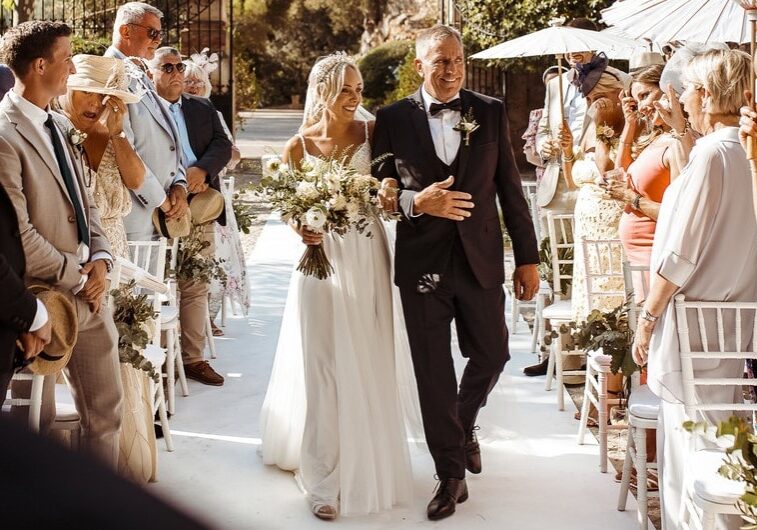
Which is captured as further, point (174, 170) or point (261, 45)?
point (261, 45)

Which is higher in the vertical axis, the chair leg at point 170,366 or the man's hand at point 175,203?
the man's hand at point 175,203

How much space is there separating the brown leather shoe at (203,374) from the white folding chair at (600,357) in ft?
7.70

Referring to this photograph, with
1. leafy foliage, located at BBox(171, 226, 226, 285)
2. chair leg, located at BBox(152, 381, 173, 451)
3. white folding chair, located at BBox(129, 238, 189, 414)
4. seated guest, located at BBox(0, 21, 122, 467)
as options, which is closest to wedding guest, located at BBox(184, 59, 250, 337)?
leafy foliage, located at BBox(171, 226, 226, 285)

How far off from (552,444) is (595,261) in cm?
114

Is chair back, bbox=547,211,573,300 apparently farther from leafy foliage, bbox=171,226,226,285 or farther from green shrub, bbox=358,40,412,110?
green shrub, bbox=358,40,412,110

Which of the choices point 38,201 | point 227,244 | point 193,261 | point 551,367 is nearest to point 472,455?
point 551,367

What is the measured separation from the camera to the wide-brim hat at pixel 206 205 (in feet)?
22.2

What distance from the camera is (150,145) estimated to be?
19.7 ft

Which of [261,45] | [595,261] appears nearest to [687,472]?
[595,261]

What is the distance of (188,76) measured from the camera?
25.9 feet

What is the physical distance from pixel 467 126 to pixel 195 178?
2.52 meters

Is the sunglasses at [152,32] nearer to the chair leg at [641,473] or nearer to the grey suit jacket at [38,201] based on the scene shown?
the grey suit jacket at [38,201]

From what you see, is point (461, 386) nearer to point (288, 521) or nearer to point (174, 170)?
point (288, 521)

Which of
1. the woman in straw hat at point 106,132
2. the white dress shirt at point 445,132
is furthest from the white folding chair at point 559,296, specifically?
the woman in straw hat at point 106,132
